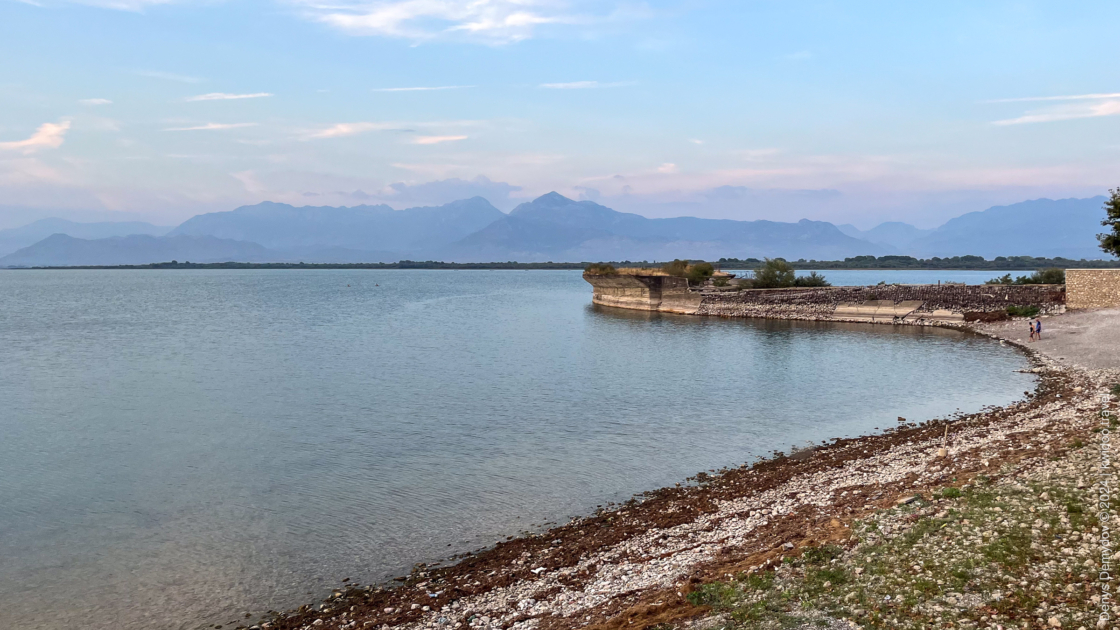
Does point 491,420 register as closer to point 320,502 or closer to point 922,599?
point 320,502

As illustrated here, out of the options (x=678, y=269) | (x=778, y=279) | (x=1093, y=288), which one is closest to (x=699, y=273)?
(x=678, y=269)

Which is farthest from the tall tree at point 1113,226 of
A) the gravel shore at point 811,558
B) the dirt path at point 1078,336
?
the gravel shore at point 811,558

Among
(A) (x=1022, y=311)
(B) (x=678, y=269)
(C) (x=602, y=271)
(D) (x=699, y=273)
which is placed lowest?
(A) (x=1022, y=311)

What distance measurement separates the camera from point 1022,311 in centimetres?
5366

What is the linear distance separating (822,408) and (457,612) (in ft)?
65.1

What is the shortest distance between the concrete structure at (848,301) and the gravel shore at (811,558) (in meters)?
45.1

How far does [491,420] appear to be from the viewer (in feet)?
83.5

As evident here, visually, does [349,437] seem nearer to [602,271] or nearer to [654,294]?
[654,294]

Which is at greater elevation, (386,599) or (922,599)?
(922,599)

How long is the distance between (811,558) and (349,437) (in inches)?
661

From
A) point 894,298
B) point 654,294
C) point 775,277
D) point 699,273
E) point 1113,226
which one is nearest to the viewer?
point 1113,226

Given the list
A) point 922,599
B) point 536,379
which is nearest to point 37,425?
point 536,379

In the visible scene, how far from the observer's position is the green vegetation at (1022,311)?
5300 cm

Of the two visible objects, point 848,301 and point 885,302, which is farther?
point 848,301
